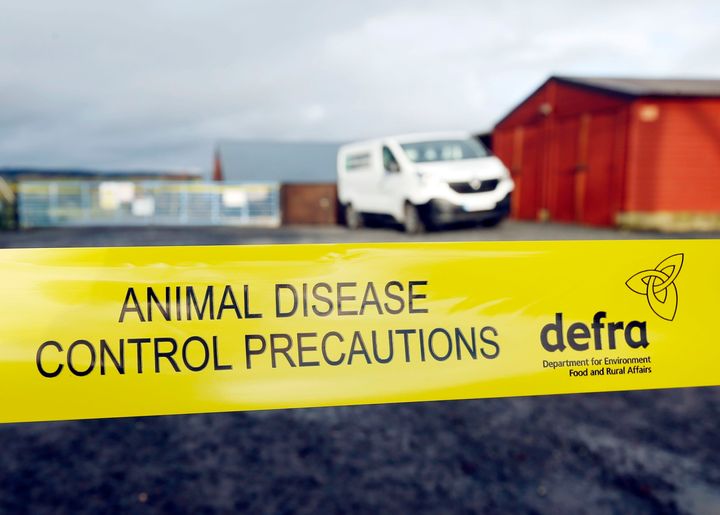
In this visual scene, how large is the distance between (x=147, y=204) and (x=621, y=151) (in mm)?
10378

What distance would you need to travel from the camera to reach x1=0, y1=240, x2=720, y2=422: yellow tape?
1288 mm

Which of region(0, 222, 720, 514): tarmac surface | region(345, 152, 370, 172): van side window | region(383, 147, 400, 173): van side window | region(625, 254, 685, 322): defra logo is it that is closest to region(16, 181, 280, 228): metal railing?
region(345, 152, 370, 172): van side window

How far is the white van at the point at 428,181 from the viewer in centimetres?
186

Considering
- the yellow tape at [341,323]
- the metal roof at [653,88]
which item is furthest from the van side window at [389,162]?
the metal roof at [653,88]

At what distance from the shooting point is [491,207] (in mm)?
1865

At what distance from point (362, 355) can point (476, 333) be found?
288 millimetres

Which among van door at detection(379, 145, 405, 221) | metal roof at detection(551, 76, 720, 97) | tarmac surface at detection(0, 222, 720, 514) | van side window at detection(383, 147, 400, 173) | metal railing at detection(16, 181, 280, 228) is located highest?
metal roof at detection(551, 76, 720, 97)

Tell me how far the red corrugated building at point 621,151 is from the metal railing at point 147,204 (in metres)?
4.63

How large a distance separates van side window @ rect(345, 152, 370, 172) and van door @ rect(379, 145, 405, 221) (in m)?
0.20

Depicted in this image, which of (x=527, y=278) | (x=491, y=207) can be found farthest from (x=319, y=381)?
(x=491, y=207)

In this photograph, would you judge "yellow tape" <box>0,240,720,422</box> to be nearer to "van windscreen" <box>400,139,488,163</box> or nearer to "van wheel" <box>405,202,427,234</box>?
"van wheel" <box>405,202,427,234</box>

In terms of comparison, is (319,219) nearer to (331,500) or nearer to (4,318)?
(4,318)

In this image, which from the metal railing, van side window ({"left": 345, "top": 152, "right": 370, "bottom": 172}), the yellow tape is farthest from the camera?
the metal railing

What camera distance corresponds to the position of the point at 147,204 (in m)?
3.28
